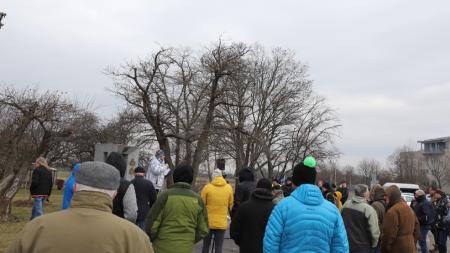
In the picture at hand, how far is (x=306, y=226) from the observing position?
454 centimetres

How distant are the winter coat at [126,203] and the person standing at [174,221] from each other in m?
0.27

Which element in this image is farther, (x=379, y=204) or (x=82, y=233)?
(x=379, y=204)

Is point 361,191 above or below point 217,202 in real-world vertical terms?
above

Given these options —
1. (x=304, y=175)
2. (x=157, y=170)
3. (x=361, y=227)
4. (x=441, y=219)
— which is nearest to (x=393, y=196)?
(x=361, y=227)

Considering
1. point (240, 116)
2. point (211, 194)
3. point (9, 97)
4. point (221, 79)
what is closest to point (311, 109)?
point (240, 116)

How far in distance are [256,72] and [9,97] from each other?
2686cm

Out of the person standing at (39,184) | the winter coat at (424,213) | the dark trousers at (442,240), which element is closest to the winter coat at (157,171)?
the person standing at (39,184)

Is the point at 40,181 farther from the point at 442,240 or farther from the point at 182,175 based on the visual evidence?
the point at 442,240

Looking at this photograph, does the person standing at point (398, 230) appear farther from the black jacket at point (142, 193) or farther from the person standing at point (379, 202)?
the black jacket at point (142, 193)

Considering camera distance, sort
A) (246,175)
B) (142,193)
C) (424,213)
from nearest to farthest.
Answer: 1. (142,193)
2. (246,175)
3. (424,213)

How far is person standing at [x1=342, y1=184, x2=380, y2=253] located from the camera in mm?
7613

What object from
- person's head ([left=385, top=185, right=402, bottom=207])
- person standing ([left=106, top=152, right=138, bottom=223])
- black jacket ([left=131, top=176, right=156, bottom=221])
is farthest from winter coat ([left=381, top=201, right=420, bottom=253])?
person standing ([left=106, top=152, right=138, bottom=223])

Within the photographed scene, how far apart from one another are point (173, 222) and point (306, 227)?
224cm

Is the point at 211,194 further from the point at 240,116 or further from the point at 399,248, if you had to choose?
the point at 240,116
